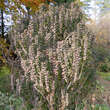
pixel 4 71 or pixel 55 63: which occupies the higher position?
pixel 55 63

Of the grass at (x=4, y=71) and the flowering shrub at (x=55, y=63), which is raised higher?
the flowering shrub at (x=55, y=63)

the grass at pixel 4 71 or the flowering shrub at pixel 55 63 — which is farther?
the grass at pixel 4 71

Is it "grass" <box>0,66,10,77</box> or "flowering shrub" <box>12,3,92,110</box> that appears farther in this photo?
"grass" <box>0,66,10,77</box>

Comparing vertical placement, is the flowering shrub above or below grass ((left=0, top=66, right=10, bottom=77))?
above

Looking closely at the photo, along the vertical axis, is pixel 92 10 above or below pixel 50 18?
above

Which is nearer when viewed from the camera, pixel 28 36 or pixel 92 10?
pixel 28 36

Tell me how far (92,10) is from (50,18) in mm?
21983

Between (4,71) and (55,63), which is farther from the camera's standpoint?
(4,71)

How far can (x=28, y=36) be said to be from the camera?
10.1 feet

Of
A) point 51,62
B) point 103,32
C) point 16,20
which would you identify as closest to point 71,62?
point 51,62

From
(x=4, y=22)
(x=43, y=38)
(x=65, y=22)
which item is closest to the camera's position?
(x=43, y=38)

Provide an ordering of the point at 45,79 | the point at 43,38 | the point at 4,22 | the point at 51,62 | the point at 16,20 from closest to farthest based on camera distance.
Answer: the point at 45,79, the point at 51,62, the point at 43,38, the point at 16,20, the point at 4,22

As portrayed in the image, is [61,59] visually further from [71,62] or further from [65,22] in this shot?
[65,22]

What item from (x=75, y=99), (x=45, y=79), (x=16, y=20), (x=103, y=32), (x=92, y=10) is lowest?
(x=75, y=99)
